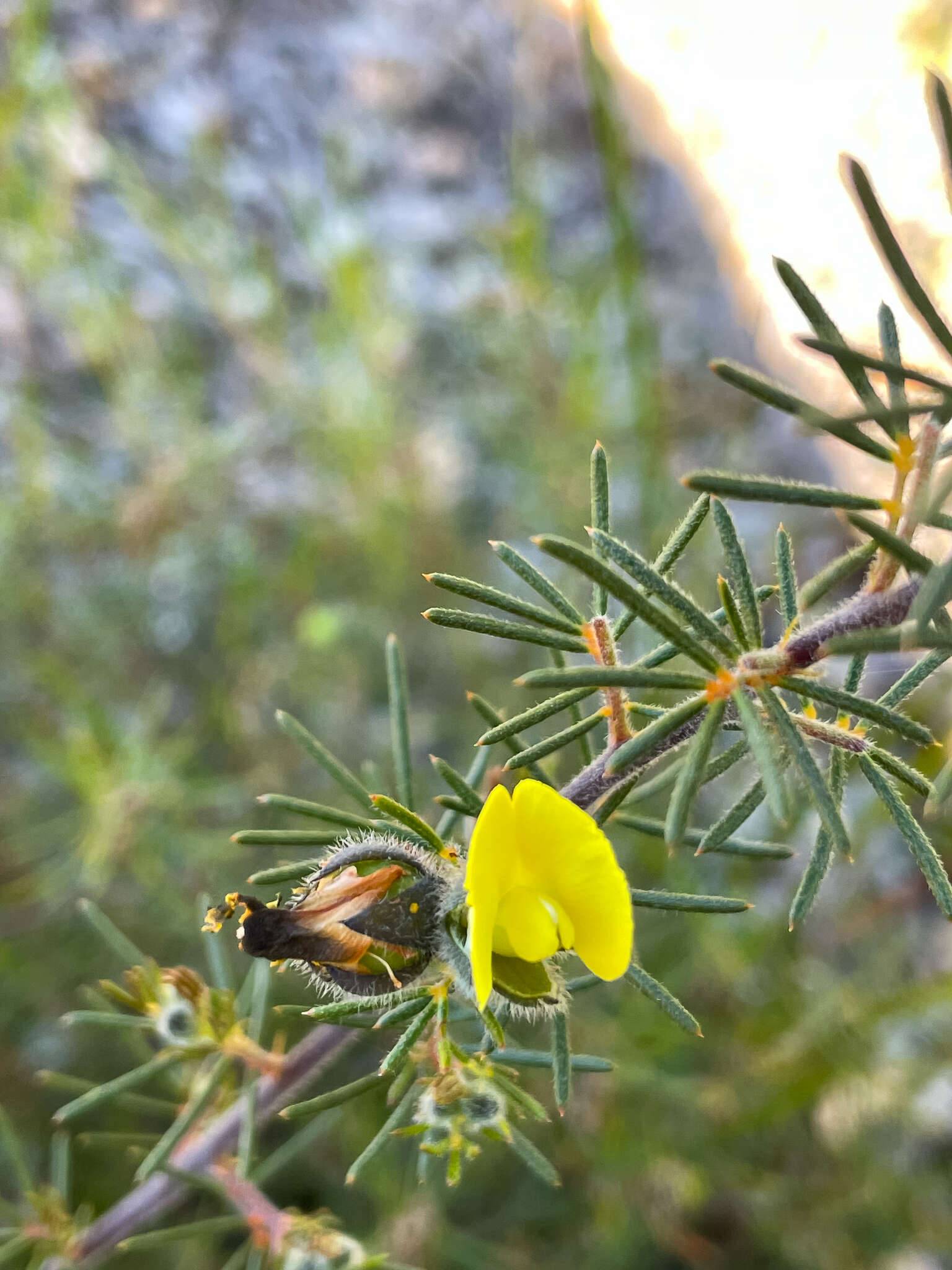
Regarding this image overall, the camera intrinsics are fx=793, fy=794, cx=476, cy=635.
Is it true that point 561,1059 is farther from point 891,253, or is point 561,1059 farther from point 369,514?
point 369,514

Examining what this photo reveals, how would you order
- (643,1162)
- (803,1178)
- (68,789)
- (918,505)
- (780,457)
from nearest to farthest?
(918,505)
(643,1162)
(803,1178)
(68,789)
(780,457)

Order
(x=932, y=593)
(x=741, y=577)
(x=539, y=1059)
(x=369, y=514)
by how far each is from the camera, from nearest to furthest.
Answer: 1. (x=932, y=593)
2. (x=741, y=577)
3. (x=539, y=1059)
4. (x=369, y=514)

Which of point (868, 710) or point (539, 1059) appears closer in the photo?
point (868, 710)

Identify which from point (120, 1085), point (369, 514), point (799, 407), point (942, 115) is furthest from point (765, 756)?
point (369, 514)

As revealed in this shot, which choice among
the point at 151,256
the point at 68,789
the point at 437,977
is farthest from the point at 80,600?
the point at 437,977

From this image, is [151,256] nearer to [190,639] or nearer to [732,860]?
[190,639]

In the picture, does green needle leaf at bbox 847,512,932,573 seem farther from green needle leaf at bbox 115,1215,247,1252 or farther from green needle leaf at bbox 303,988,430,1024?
green needle leaf at bbox 115,1215,247,1252

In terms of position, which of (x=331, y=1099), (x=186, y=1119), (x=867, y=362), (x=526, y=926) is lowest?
(x=186, y=1119)
